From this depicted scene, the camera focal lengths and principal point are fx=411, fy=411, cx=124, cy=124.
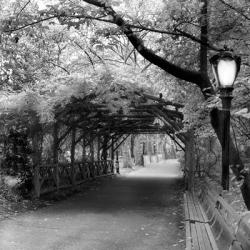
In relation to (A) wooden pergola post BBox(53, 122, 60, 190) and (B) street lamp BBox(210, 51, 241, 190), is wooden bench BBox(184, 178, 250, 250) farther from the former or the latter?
(A) wooden pergola post BBox(53, 122, 60, 190)

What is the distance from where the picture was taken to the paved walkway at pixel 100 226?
26.0ft

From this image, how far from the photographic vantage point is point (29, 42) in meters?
19.6

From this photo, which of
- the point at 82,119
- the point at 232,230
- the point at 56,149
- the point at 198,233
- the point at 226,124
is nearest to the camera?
the point at 232,230

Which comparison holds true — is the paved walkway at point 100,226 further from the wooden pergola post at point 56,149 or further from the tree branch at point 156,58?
the tree branch at point 156,58

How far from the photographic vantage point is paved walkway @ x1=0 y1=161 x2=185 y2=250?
312 inches

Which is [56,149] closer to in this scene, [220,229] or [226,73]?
[220,229]

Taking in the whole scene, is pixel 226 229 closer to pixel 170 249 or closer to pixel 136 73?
pixel 170 249

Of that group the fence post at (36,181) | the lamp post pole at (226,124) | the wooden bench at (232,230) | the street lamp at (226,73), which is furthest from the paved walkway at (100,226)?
the street lamp at (226,73)

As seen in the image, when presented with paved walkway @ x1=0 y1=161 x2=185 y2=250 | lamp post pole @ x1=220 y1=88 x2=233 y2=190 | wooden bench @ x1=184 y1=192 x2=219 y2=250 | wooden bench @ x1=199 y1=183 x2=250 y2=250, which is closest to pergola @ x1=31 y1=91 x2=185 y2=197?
paved walkway @ x1=0 y1=161 x2=185 y2=250

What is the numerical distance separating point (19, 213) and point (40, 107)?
306 centimetres

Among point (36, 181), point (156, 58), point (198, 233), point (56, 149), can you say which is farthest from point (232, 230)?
point (56, 149)

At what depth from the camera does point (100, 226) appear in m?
9.85

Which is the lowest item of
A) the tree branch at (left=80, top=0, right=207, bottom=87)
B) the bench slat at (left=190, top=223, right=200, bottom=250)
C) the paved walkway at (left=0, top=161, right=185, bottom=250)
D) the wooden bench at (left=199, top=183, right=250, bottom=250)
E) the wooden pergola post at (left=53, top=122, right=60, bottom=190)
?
the paved walkway at (left=0, top=161, right=185, bottom=250)

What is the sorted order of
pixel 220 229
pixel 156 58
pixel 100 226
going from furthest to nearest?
pixel 100 226, pixel 220 229, pixel 156 58
